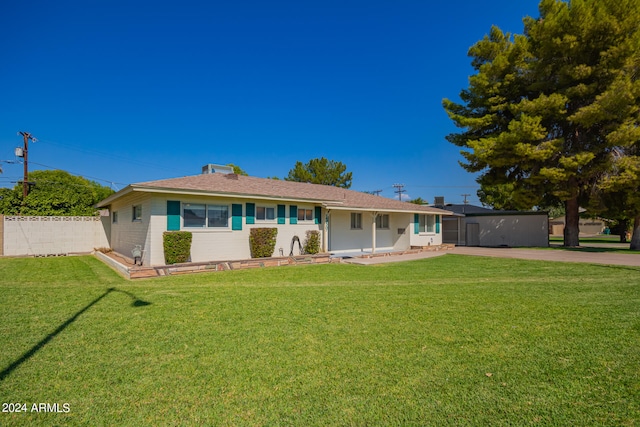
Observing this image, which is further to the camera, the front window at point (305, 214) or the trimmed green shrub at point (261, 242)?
the front window at point (305, 214)

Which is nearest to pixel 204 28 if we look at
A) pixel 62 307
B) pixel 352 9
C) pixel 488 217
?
pixel 352 9

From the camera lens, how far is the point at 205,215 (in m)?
11.0

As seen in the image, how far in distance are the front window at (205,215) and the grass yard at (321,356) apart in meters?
3.84

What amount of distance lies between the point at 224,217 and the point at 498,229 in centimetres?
1949

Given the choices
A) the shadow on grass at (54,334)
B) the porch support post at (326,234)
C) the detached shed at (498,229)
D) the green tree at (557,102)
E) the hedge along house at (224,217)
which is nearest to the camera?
the shadow on grass at (54,334)

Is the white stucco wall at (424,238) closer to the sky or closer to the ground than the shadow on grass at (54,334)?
closer to the sky

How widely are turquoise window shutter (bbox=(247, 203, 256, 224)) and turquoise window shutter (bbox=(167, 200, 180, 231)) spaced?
254 centimetres

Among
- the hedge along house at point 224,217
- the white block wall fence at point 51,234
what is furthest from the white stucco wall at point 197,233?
the white block wall fence at point 51,234

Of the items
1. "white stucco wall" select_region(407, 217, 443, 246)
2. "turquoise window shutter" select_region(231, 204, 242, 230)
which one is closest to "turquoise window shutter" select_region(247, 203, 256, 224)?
"turquoise window shutter" select_region(231, 204, 242, 230)

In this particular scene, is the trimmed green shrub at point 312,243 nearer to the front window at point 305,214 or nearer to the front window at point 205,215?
the front window at point 305,214

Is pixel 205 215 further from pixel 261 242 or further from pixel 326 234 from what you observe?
pixel 326 234

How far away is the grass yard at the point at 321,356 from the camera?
8.38 ft

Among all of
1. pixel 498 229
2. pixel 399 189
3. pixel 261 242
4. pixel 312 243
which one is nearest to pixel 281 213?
pixel 261 242

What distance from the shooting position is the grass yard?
101 inches
